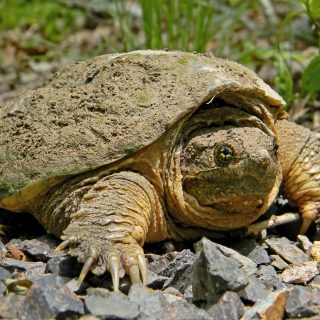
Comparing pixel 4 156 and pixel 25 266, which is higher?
pixel 4 156

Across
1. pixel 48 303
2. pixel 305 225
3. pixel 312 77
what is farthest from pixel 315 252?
pixel 312 77

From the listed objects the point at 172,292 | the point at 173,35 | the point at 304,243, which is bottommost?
the point at 304,243

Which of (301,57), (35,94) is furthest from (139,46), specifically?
(35,94)

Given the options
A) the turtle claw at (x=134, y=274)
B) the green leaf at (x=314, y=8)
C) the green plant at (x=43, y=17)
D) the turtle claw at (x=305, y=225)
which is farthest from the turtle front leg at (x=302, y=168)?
the green plant at (x=43, y=17)

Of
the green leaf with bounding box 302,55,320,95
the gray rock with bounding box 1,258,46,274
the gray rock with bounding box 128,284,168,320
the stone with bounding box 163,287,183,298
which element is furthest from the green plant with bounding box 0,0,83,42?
the gray rock with bounding box 128,284,168,320

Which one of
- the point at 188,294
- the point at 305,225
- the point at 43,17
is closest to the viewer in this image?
the point at 188,294

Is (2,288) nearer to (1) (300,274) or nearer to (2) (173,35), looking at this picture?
(1) (300,274)

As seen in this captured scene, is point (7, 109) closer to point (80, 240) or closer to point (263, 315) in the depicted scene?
point (80, 240)

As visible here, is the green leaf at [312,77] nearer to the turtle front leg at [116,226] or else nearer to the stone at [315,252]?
the stone at [315,252]
